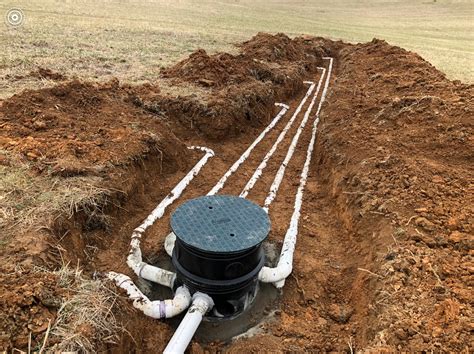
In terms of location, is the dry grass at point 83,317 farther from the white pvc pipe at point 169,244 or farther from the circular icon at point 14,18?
the circular icon at point 14,18

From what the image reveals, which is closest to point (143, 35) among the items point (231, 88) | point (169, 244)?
point (231, 88)

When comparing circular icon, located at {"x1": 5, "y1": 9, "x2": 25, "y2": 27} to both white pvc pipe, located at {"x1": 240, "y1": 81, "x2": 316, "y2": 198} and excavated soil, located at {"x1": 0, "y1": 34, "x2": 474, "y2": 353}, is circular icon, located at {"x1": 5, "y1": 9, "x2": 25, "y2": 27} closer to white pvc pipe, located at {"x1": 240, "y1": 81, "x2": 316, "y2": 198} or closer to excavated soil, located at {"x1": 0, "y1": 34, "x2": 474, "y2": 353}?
excavated soil, located at {"x1": 0, "y1": 34, "x2": 474, "y2": 353}

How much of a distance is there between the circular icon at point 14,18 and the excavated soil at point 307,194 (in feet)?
32.5

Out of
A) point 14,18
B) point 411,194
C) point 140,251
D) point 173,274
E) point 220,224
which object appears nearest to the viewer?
point 220,224

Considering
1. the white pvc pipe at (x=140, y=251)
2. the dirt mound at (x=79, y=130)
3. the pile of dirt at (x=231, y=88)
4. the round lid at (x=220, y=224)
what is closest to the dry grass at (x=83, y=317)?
the white pvc pipe at (x=140, y=251)

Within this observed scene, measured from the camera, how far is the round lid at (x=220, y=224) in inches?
148

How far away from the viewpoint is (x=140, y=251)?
461cm

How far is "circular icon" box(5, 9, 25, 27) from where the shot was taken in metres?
15.8

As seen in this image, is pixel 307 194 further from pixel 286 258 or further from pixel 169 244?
pixel 169 244

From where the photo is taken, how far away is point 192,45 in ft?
51.7

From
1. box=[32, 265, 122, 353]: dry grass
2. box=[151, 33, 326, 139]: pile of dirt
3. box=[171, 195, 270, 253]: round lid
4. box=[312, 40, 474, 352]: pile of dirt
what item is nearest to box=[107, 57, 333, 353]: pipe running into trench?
box=[32, 265, 122, 353]: dry grass

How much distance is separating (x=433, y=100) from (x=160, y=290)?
6055mm

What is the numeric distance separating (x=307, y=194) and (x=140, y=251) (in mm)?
2972

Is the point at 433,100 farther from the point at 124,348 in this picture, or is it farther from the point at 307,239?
the point at 124,348
